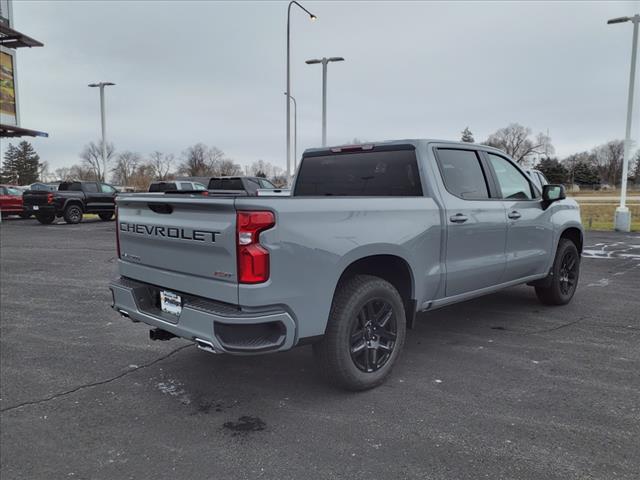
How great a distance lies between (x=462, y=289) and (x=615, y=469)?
6.43 ft

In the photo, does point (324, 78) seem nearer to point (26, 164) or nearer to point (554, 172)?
point (554, 172)

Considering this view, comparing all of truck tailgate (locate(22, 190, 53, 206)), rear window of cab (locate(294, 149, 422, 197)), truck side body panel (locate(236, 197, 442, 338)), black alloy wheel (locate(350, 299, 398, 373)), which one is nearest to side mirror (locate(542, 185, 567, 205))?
rear window of cab (locate(294, 149, 422, 197))

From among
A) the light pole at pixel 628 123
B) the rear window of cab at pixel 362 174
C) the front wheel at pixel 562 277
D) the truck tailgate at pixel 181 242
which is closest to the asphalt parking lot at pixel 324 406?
the front wheel at pixel 562 277

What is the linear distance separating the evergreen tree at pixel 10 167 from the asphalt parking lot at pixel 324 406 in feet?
361

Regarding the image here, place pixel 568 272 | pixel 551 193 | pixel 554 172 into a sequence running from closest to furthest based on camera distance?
pixel 551 193, pixel 568 272, pixel 554 172

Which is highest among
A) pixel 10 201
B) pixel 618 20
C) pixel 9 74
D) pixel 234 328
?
pixel 9 74

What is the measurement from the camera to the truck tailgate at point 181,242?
115 inches

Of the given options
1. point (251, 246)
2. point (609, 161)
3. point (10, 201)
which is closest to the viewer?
point (251, 246)

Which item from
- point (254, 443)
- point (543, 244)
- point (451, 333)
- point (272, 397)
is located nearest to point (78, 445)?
point (254, 443)

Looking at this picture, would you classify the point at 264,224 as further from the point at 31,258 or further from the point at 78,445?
the point at 31,258

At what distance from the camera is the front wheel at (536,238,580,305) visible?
5.84 m

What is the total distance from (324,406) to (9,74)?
30105mm

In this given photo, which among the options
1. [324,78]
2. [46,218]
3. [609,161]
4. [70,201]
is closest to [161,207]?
[70,201]

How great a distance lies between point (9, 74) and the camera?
26.2 m
